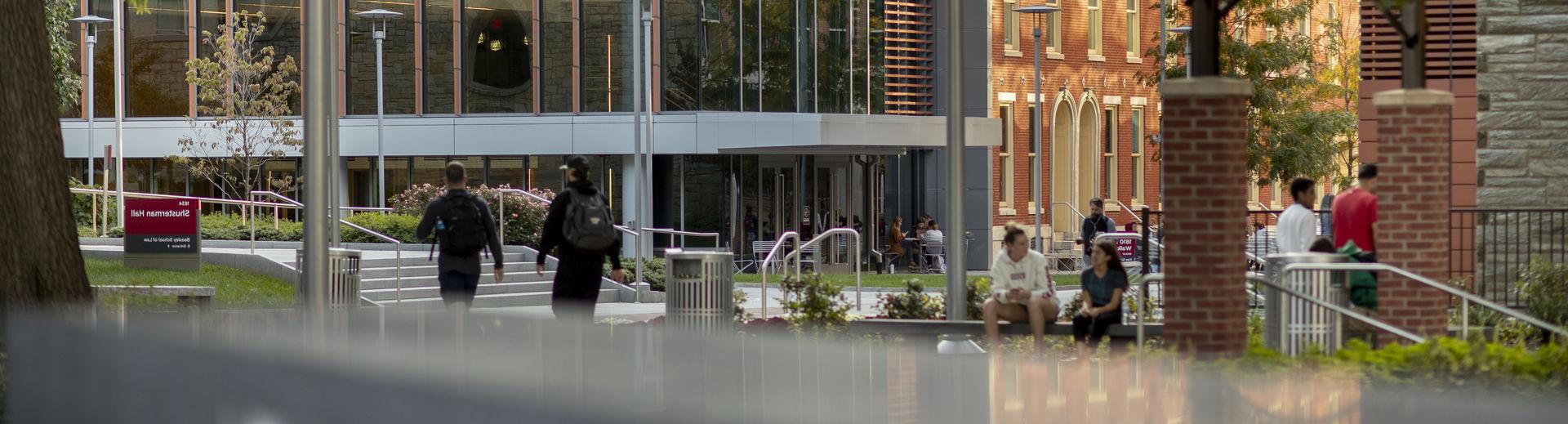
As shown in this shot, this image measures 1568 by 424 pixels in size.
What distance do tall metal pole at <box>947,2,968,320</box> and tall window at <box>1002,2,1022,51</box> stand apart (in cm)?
3041

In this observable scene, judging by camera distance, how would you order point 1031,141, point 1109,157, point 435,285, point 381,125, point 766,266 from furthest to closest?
point 1109,157 → point 1031,141 → point 381,125 → point 435,285 → point 766,266

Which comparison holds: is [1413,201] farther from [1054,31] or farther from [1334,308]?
[1054,31]

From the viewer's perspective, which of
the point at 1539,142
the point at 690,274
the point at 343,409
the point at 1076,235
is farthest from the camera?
the point at 1076,235

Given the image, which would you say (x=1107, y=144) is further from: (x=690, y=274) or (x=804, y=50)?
(x=690, y=274)

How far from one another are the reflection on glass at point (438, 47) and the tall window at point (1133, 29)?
63.1 feet

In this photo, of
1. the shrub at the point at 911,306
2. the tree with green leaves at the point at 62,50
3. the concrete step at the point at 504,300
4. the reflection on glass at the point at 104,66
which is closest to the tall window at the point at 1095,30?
the reflection on glass at the point at 104,66

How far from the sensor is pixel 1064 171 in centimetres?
4762

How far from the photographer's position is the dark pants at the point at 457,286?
13133 mm

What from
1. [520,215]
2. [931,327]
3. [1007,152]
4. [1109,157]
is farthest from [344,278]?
[1109,157]

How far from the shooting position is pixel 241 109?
37.8m

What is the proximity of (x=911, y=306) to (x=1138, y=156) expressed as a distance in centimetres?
3626

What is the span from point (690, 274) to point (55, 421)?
19.6 feet

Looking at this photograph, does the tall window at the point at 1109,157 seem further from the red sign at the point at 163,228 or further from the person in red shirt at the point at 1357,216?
the person in red shirt at the point at 1357,216

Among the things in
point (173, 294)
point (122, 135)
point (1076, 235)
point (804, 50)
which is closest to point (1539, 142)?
point (173, 294)
